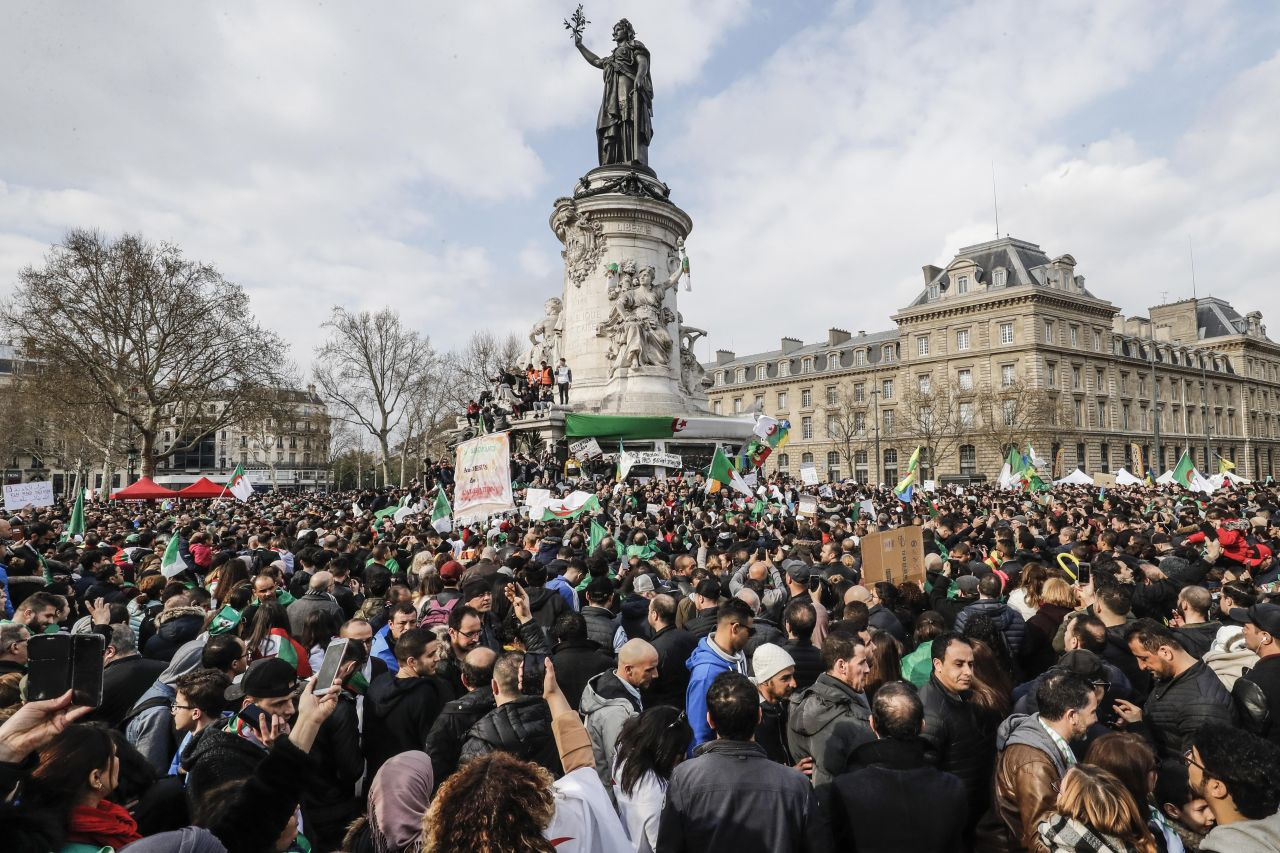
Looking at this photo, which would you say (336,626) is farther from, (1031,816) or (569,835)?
(1031,816)

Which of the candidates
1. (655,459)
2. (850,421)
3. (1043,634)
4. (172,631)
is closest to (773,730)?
(1043,634)

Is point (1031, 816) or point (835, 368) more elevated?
point (835, 368)

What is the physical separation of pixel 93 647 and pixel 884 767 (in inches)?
108

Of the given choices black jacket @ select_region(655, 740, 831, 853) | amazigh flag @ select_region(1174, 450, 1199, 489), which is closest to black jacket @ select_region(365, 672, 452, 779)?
black jacket @ select_region(655, 740, 831, 853)

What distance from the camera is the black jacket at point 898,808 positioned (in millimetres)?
2809

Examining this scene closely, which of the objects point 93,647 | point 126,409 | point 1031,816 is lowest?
point 1031,816

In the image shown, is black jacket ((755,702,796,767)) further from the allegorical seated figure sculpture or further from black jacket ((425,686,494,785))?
the allegorical seated figure sculpture

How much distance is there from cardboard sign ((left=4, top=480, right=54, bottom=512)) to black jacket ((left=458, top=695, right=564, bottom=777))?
597 inches

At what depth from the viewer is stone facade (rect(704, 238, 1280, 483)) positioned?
57.0 meters

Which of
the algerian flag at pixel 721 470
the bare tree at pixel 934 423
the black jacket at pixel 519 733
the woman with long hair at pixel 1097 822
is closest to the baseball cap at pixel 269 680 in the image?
the black jacket at pixel 519 733

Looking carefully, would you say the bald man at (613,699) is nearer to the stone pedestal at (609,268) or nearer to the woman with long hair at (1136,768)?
the woman with long hair at (1136,768)

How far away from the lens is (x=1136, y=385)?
214 ft

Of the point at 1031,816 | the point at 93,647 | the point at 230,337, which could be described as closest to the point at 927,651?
the point at 1031,816

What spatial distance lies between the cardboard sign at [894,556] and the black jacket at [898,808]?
4.63 metres
